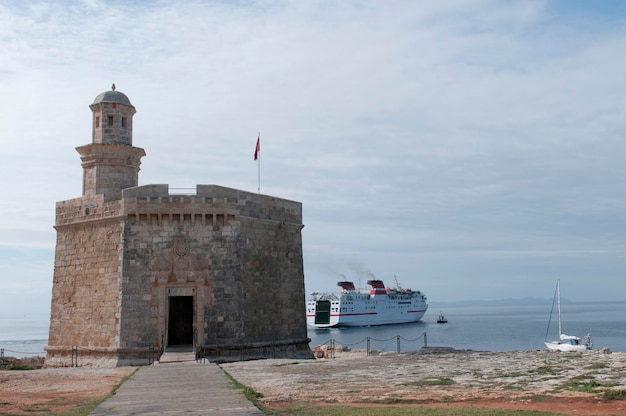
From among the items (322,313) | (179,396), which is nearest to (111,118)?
(179,396)

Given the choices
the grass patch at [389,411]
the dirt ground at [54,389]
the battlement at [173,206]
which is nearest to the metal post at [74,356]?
the dirt ground at [54,389]

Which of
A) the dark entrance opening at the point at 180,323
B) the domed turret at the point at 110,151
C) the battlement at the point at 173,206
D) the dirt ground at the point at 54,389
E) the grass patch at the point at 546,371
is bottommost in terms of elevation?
the dirt ground at the point at 54,389

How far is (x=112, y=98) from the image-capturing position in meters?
23.0

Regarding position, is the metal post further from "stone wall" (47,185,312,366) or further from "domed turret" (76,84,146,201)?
"domed turret" (76,84,146,201)

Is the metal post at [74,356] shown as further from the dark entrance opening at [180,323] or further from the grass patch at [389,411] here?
the grass patch at [389,411]

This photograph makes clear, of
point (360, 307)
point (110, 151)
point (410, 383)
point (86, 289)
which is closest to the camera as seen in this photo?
point (410, 383)

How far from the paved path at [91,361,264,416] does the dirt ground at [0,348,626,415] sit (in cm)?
63

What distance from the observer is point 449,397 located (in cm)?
1115

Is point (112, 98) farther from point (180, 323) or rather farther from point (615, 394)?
point (615, 394)

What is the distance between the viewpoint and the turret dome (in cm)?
2302

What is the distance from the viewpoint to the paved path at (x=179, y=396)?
930 centimetres

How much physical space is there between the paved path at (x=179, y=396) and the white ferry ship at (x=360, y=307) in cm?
7743

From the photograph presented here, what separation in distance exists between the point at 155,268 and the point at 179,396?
10078 mm

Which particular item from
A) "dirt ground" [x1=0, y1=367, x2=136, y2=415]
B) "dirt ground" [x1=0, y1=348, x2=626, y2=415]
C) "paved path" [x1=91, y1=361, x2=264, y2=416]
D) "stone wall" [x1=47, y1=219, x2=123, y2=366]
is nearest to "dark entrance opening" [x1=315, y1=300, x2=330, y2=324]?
"stone wall" [x1=47, y1=219, x2=123, y2=366]
